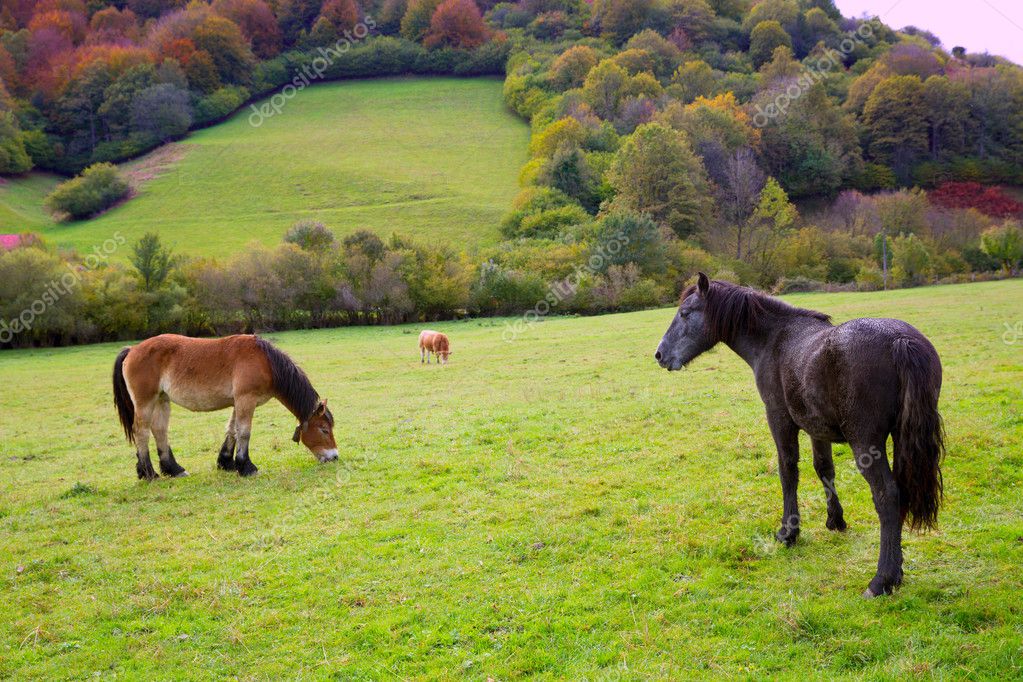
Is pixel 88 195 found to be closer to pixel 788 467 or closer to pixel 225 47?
pixel 225 47

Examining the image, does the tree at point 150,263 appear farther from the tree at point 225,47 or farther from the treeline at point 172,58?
the tree at point 225,47

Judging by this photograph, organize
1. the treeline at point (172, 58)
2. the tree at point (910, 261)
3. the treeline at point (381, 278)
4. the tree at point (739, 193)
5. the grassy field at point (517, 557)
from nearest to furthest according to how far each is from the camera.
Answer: the grassy field at point (517, 557) → the treeline at point (381, 278) → the tree at point (910, 261) → the tree at point (739, 193) → the treeline at point (172, 58)

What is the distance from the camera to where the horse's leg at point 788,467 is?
6.63 metres

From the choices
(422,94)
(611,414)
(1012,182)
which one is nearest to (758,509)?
(611,414)

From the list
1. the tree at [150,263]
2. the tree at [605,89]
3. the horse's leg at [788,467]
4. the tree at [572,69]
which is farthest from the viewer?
the tree at [572,69]

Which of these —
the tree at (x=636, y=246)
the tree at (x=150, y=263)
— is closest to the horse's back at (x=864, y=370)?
the tree at (x=636, y=246)

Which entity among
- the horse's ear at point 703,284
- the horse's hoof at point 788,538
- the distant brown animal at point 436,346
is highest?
the horse's ear at point 703,284

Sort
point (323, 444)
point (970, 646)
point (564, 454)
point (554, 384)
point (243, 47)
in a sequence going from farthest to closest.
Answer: point (243, 47) < point (554, 384) < point (323, 444) < point (564, 454) < point (970, 646)

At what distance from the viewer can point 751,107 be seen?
264 ft

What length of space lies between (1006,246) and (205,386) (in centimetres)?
5877

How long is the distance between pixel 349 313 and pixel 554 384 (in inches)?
1300

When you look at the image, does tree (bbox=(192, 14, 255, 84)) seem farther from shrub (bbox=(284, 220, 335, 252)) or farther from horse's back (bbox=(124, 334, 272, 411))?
horse's back (bbox=(124, 334, 272, 411))

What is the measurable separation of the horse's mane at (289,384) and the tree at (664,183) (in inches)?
2116

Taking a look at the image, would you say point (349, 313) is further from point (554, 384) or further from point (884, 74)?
point (884, 74)
